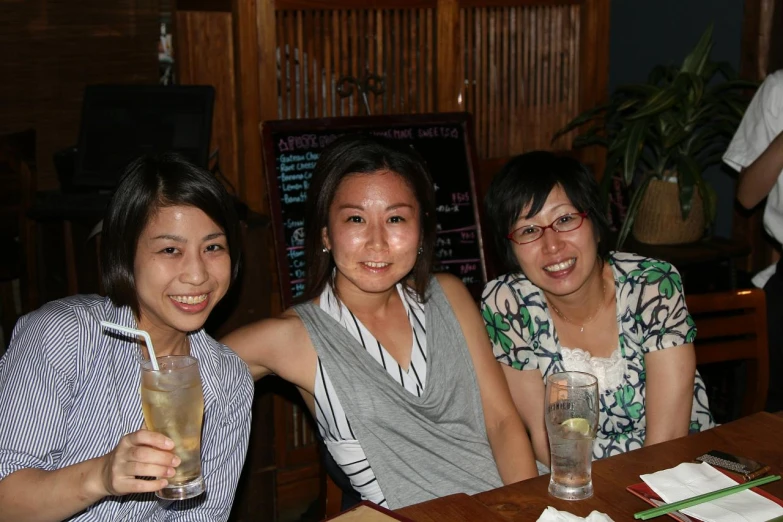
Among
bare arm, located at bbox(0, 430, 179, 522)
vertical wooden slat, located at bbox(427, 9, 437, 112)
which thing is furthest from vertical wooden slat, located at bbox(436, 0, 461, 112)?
bare arm, located at bbox(0, 430, 179, 522)

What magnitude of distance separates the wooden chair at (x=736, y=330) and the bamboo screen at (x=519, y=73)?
1.49 m

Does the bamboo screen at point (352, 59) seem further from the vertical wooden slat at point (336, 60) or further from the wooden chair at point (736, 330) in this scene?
the wooden chair at point (736, 330)

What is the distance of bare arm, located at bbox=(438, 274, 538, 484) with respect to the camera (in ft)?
7.47

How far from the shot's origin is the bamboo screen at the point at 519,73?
150 inches

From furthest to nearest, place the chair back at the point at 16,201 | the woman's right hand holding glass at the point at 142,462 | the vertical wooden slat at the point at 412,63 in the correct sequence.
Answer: the chair back at the point at 16,201, the vertical wooden slat at the point at 412,63, the woman's right hand holding glass at the point at 142,462

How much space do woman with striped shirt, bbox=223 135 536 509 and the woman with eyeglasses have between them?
11 cm

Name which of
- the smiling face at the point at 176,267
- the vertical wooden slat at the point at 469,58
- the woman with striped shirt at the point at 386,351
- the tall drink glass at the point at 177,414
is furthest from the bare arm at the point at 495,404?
the vertical wooden slat at the point at 469,58

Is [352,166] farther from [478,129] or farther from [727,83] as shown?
[727,83]

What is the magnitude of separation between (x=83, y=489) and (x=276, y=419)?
1.91 meters

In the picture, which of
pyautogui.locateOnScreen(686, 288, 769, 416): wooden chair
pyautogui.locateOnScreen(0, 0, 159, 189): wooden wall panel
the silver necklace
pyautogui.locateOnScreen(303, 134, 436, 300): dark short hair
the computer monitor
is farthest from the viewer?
pyautogui.locateOnScreen(0, 0, 159, 189): wooden wall panel

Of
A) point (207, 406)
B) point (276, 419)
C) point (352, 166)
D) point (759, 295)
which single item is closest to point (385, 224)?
point (352, 166)

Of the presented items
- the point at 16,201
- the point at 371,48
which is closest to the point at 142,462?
the point at 371,48

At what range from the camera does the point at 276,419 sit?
3467 millimetres

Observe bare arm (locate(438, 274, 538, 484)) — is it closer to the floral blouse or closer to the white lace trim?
the floral blouse
